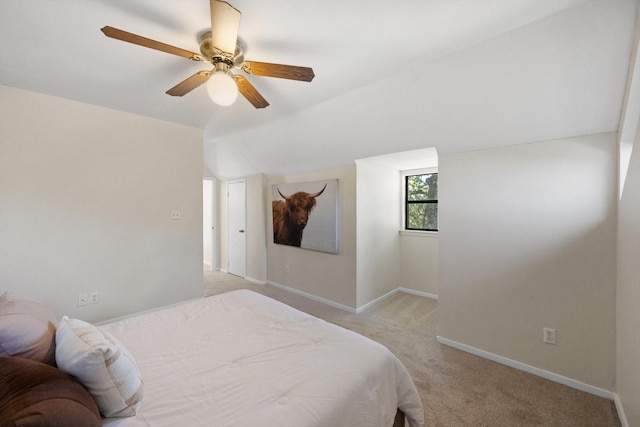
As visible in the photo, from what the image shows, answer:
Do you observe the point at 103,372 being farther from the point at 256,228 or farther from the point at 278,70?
the point at 256,228

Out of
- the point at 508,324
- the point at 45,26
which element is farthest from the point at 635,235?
the point at 45,26

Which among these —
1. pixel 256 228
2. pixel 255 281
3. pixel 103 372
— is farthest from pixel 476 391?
pixel 256 228

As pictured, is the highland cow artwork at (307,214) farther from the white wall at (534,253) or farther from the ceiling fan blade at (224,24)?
the ceiling fan blade at (224,24)

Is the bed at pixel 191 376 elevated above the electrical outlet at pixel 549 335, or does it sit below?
above

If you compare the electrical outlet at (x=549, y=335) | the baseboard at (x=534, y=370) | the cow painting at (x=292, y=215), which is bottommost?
the baseboard at (x=534, y=370)

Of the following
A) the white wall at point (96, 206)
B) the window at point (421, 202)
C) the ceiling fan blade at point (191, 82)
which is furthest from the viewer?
the window at point (421, 202)

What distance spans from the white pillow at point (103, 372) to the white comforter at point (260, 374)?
0.17 ft

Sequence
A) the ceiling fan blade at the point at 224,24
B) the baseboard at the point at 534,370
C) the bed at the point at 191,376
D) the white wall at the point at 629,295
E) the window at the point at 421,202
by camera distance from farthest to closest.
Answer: the window at the point at 421,202 < the baseboard at the point at 534,370 < the white wall at the point at 629,295 < the ceiling fan blade at the point at 224,24 < the bed at the point at 191,376

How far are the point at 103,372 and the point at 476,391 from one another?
2.34 metres

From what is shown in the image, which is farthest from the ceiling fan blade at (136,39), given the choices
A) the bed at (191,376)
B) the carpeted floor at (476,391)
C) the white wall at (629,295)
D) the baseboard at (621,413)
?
the baseboard at (621,413)

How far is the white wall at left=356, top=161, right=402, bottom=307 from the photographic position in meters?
3.51

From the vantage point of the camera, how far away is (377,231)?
3828 millimetres

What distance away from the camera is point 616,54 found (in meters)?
1.51

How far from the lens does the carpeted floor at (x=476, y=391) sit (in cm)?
171
